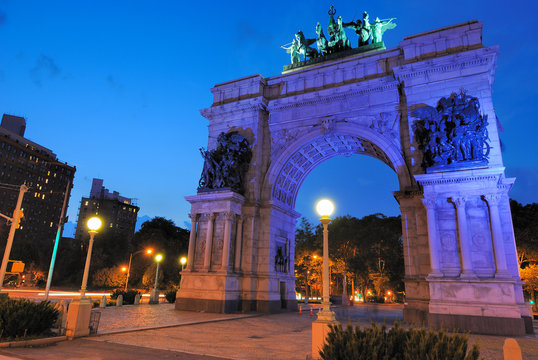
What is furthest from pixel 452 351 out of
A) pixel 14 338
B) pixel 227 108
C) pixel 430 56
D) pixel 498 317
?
pixel 227 108

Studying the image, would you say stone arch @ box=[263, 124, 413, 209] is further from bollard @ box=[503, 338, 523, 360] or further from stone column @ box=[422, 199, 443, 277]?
bollard @ box=[503, 338, 523, 360]

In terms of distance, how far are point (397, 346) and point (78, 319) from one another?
1044 centimetres

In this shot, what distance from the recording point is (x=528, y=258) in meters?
36.9

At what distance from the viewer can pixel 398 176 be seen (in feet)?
70.6

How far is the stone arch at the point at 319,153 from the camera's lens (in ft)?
73.0

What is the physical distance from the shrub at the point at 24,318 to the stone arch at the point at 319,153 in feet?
53.8

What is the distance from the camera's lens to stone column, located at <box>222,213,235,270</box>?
22828mm

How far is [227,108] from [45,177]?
93685 mm

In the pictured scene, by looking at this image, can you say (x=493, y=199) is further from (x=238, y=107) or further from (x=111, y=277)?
(x=111, y=277)

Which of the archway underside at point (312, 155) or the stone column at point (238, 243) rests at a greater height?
the archway underside at point (312, 155)

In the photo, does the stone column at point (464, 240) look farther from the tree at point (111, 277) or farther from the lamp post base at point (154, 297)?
the tree at point (111, 277)

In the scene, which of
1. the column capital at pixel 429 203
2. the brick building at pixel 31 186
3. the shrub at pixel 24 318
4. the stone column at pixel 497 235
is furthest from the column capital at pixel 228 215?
the brick building at pixel 31 186

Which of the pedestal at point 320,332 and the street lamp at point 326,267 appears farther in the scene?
the street lamp at point 326,267

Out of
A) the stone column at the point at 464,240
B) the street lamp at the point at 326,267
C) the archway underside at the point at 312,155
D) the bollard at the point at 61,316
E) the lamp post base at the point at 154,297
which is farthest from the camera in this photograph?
the lamp post base at the point at 154,297
